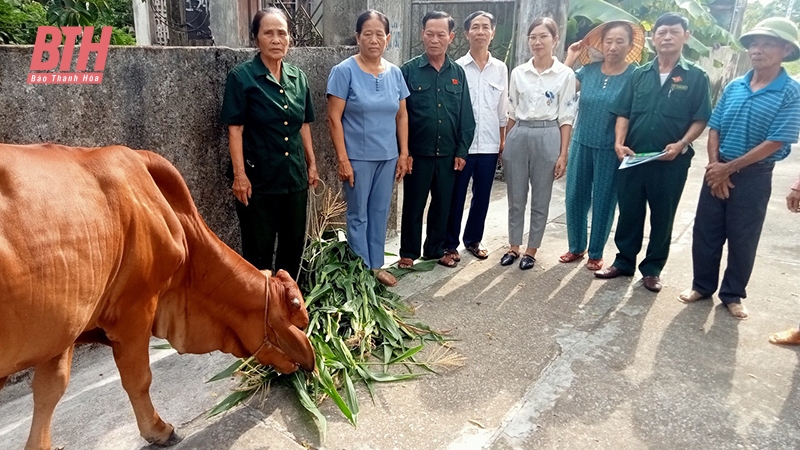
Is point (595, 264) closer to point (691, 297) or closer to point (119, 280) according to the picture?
point (691, 297)

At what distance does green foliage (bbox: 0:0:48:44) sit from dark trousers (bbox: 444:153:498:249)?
10.5 feet

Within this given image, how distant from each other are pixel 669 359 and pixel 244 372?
95.5 inches

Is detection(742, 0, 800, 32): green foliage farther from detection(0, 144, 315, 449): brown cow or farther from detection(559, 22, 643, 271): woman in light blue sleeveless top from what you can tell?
detection(0, 144, 315, 449): brown cow

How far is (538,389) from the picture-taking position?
306cm

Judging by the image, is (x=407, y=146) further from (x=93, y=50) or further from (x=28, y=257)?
(x=28, y=257)

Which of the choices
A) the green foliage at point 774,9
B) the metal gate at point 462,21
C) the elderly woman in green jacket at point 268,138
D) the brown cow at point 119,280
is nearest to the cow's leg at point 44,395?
the brown cow at point 119,280

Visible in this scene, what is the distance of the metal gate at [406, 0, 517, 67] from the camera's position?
8.20m

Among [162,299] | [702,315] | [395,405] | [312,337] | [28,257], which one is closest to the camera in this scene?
[28,257]

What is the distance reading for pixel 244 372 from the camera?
297 cm

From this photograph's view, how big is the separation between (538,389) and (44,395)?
228cm

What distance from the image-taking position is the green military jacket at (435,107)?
168 inches

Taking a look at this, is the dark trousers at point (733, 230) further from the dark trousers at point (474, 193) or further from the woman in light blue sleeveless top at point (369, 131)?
the woman in light blue sleeveless top at point (369, 131)

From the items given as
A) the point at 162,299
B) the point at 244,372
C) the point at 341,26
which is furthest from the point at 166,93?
the point at 341,26

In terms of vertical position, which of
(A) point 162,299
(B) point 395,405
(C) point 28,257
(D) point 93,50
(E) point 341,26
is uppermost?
(E) point 341,26
